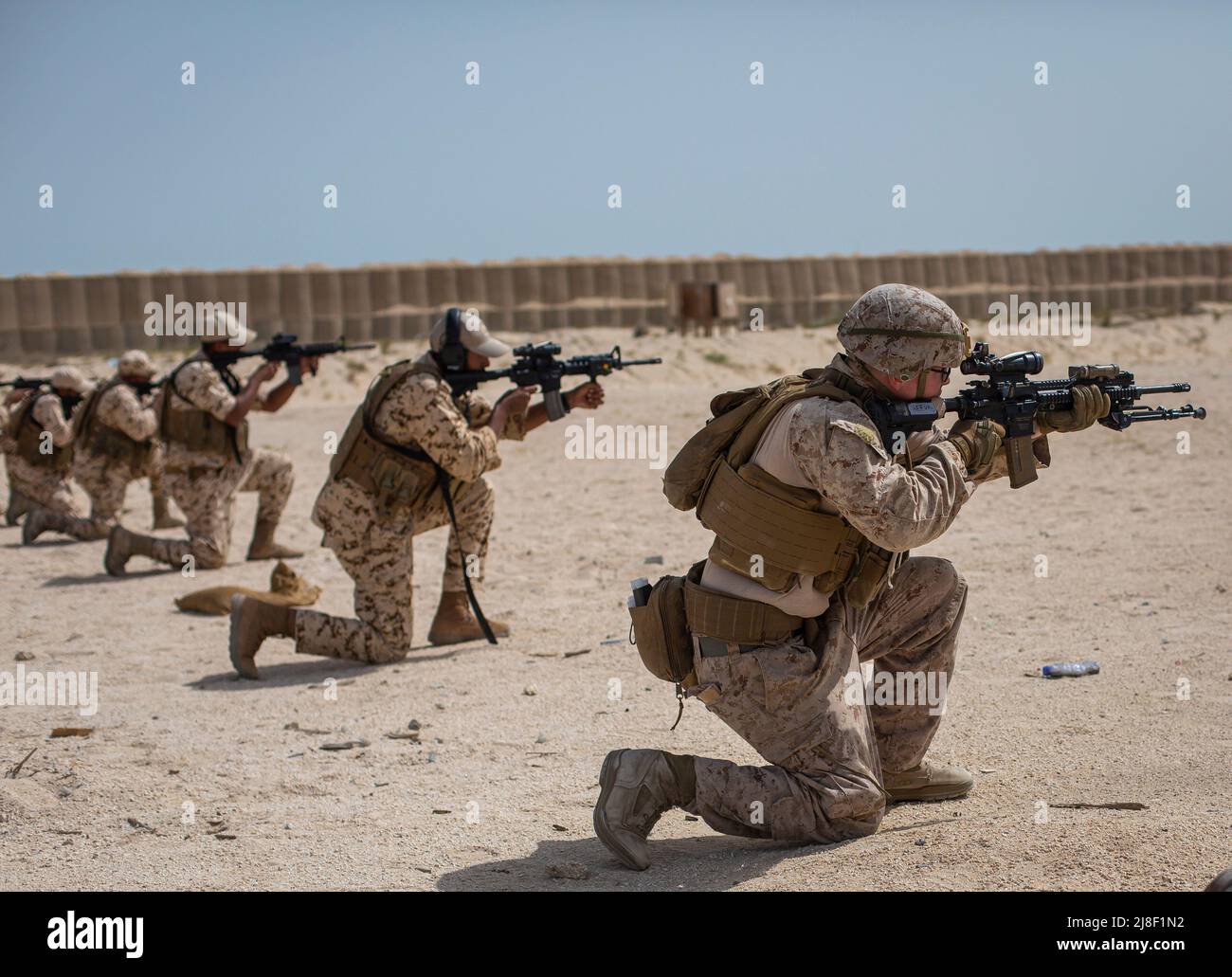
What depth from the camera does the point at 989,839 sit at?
3900 millimetres

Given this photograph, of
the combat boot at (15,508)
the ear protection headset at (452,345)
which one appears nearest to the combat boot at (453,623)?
the ear protection headset at (452,345)

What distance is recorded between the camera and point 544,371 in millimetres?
7355

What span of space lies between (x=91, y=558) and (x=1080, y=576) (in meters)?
7.41

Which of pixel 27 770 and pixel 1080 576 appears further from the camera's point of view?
pixel 1080 576

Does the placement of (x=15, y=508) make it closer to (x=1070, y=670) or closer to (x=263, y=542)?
→ (x=263, y=542)

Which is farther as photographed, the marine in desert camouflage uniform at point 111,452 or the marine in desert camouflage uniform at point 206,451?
the marine in desert camouflage uniform at point 111,452

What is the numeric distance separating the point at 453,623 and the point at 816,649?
11.8 ft

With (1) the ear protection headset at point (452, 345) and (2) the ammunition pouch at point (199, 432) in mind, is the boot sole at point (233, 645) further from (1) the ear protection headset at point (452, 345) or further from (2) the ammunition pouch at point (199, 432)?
(2) the ammunition pouch at point (199, 432)

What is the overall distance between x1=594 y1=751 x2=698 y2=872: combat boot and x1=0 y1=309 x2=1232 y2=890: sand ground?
102 mm

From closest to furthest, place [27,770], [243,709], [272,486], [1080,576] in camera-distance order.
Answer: [27,770]
[243,709]
[1080,576]
[272,486]

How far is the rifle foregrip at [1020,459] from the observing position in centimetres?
440

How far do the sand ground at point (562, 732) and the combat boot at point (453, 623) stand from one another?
0.21 metres
